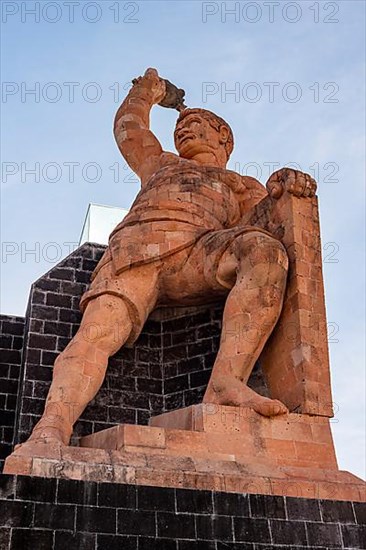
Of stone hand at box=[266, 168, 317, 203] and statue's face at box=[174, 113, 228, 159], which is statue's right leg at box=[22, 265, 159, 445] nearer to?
stone hand at box=[266, 168, 317, 203]

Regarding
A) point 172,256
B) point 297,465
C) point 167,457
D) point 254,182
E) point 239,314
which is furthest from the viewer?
point 254,182

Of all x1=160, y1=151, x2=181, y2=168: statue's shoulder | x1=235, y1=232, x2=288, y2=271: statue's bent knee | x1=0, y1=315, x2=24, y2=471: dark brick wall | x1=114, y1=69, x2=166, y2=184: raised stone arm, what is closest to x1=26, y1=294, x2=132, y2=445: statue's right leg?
x1=235, y1=232, x2=288, y2=271: statue's bent knee

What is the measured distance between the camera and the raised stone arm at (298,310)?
6742mm

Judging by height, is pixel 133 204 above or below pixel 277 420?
above

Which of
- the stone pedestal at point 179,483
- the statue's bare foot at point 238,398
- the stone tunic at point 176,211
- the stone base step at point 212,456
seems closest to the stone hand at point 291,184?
the stone tunic at point 176,211

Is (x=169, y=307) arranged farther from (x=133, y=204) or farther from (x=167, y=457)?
(x=167, y=457)

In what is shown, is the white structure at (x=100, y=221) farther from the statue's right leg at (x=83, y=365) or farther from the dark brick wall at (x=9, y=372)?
the statue's right leg at (x=83, y=365)

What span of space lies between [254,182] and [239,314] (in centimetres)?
213

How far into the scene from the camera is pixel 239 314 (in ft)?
22.4

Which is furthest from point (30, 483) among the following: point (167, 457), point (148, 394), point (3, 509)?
point (148, 394)

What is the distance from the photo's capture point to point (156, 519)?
5449 mm

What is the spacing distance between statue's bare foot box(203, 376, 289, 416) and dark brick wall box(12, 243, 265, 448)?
842 mm

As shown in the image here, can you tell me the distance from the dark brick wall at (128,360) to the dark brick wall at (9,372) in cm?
40

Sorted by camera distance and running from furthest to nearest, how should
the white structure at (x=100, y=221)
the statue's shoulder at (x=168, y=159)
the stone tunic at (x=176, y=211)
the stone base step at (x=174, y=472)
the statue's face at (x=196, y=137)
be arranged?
the white structure at (x=100, y=221)
the statue's face at (x=196, y=137)
the statue's shoulder at (x=168, y=159)
the stone tunic at (x=176, y=211)
the stone base step at (x=174, y=472)
